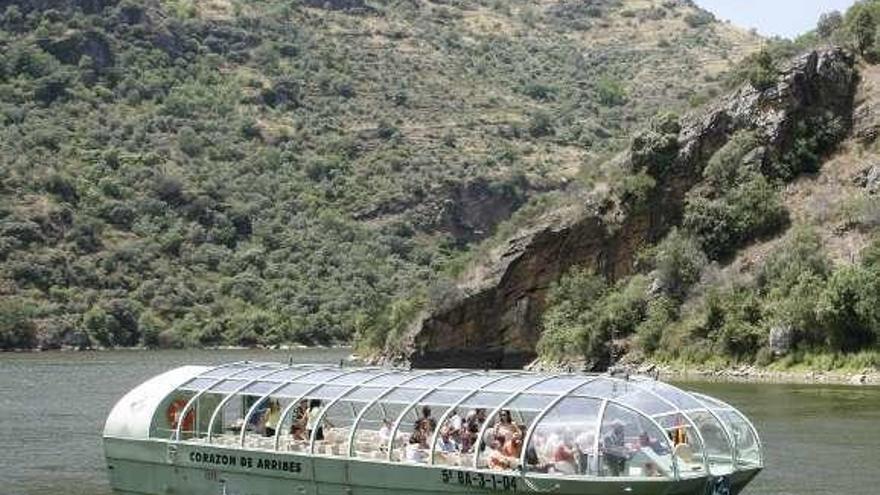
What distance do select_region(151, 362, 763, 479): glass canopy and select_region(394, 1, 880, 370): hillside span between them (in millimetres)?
56328

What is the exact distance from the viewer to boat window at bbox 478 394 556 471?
30.2m

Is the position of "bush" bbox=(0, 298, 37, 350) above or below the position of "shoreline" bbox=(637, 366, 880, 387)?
above

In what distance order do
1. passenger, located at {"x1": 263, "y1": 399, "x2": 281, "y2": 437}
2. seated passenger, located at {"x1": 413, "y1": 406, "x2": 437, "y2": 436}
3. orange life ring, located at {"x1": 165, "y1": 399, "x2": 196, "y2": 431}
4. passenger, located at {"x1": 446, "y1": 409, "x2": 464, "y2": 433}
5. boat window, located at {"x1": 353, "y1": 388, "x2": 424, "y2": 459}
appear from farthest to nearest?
orange life ring, located at {"x1": 165, "y1": 399, "x2": 196, "y2": 431}
passenger, located at {"x1": 263, "y1": 399, "x2": 281, "y2": 437}
boat window, located at {"x1": 353, "y1": 388, "x2": 424, "y2": 459}
seated passenger, located at {"x1": 413, "y1": 406, "x2": 437, "y2": 436}
passenger, located at {"x1": 446, "y1": 409, "x2": 464, "y2": 433}

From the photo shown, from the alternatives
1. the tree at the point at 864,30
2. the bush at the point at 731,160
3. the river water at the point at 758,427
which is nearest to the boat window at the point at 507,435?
the river water at the point at 758,427

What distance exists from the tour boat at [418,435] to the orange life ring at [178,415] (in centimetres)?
4

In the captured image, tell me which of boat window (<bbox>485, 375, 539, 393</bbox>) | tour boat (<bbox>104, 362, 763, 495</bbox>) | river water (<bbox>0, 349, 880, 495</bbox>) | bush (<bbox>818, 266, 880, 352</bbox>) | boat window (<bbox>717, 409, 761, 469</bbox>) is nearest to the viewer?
tour boat (<bbox>104, 362, 763, 495</bbox>)

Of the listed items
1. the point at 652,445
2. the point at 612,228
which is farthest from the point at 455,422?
the point at 612,228

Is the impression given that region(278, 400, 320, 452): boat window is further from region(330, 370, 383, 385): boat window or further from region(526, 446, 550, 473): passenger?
region(526, 446, 550, 473): passenger

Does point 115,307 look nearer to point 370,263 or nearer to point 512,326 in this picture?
point 370,263

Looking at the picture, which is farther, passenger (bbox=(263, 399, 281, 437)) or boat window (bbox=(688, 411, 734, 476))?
passenger (bbox=(263, 399, 281, 437))

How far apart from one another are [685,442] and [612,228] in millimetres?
82542

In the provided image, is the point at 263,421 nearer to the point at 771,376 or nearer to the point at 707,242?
the point at 771,376

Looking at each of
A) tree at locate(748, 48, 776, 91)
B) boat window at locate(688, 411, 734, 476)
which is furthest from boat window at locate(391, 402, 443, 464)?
tree at locate(748, 48, 776, 91)

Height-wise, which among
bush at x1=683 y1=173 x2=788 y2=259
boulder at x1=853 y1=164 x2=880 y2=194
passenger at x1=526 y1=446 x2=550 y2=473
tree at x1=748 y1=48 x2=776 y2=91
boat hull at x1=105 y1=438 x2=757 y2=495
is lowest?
boat hull at x1=105 y1=438 x2=757 y2=495
